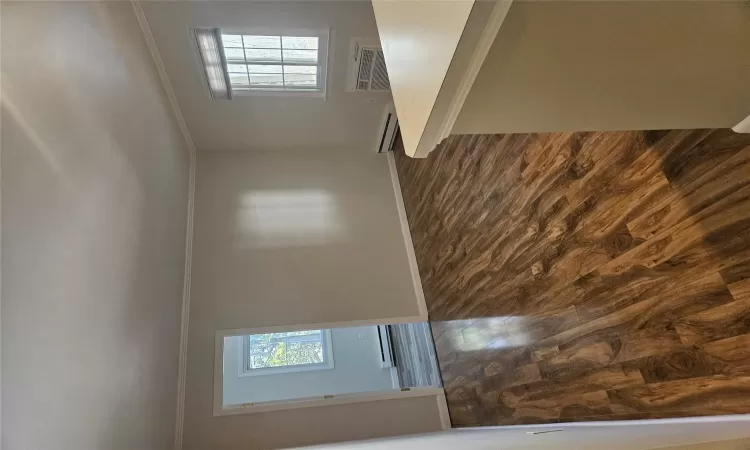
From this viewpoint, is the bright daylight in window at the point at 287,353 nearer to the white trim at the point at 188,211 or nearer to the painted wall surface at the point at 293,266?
the painted wall surface at the point at 293,266

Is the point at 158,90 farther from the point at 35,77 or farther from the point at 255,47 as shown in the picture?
the point at 35,77

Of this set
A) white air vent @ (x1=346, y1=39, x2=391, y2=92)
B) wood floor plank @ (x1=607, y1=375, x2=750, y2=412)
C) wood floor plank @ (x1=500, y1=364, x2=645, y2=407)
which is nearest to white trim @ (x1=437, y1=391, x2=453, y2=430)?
wood floor plank @ (x1=500, y1=364, x2=645, y2=407)

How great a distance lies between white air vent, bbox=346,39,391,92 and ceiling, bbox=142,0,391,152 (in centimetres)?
5

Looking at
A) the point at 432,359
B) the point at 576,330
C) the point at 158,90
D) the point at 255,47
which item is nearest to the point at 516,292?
the point at 576,330

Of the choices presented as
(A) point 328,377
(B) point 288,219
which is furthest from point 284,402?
(A) point 328,377

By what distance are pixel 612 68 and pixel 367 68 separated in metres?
2.40

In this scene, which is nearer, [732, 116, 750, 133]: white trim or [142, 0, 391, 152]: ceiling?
[732, 116, 750, 133]: white trim

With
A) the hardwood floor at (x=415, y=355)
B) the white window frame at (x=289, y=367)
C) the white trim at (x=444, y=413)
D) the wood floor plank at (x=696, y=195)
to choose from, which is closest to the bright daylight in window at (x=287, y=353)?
the white window frame at (x=289, y=367)

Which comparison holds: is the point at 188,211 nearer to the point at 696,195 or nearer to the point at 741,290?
the point at 696,195

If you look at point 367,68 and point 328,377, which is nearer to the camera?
point 367,68

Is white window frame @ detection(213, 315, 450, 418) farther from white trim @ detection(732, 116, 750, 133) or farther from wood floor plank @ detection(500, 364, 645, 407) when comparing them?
white trim @ detection(732, 116, 750, 133)

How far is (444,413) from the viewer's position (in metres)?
2.86

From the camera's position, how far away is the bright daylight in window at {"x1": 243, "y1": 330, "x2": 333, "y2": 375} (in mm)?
4524

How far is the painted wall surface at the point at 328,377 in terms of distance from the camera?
14.4 ft
